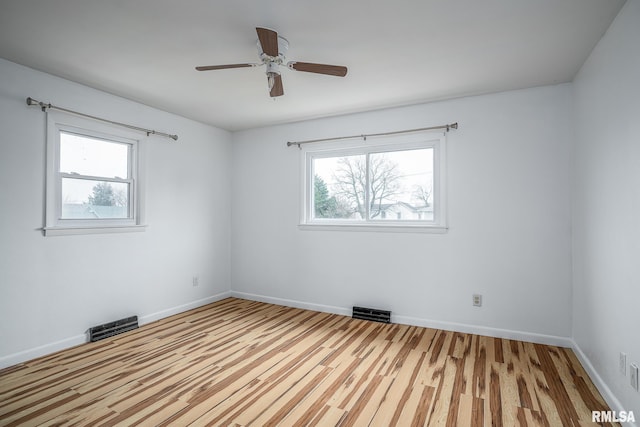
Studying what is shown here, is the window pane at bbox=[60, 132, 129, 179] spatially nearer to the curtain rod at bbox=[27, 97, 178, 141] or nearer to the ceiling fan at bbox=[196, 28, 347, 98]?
the curtain rod at bbox=[27, 97, 178, 141]

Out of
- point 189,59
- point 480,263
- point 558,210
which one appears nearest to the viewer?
point 189,59

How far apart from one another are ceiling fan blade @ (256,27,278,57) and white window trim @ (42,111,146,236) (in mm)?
2260

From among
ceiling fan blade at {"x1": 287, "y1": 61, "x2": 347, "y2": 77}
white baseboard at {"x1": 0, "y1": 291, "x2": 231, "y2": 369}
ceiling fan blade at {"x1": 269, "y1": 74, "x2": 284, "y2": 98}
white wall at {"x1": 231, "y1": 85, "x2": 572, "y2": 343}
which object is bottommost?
white baseboard at {"x1": 0, "y1": 291, "x2": 231, "y2": 369}

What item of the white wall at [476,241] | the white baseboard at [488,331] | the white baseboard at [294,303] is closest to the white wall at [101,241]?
the white baseboard at [294,303]

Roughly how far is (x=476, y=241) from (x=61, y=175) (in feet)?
13.6

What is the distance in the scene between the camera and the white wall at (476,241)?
3.13m

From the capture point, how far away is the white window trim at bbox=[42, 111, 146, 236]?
116 inches

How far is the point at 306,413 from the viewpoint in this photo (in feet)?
6.79

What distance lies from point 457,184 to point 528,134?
0.80 m

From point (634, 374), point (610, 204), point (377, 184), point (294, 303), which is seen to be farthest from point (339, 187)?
point (634, 374)

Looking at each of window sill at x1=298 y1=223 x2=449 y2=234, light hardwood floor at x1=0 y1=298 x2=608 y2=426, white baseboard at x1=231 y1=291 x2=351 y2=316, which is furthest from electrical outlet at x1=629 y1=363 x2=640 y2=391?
white baseboard at x1=231 y1=291 x2=351 y2=316

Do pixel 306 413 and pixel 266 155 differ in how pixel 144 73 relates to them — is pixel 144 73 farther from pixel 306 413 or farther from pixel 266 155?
pixel 306 413

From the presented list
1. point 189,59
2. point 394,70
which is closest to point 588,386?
point 394,70

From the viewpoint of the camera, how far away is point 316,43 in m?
2.40
